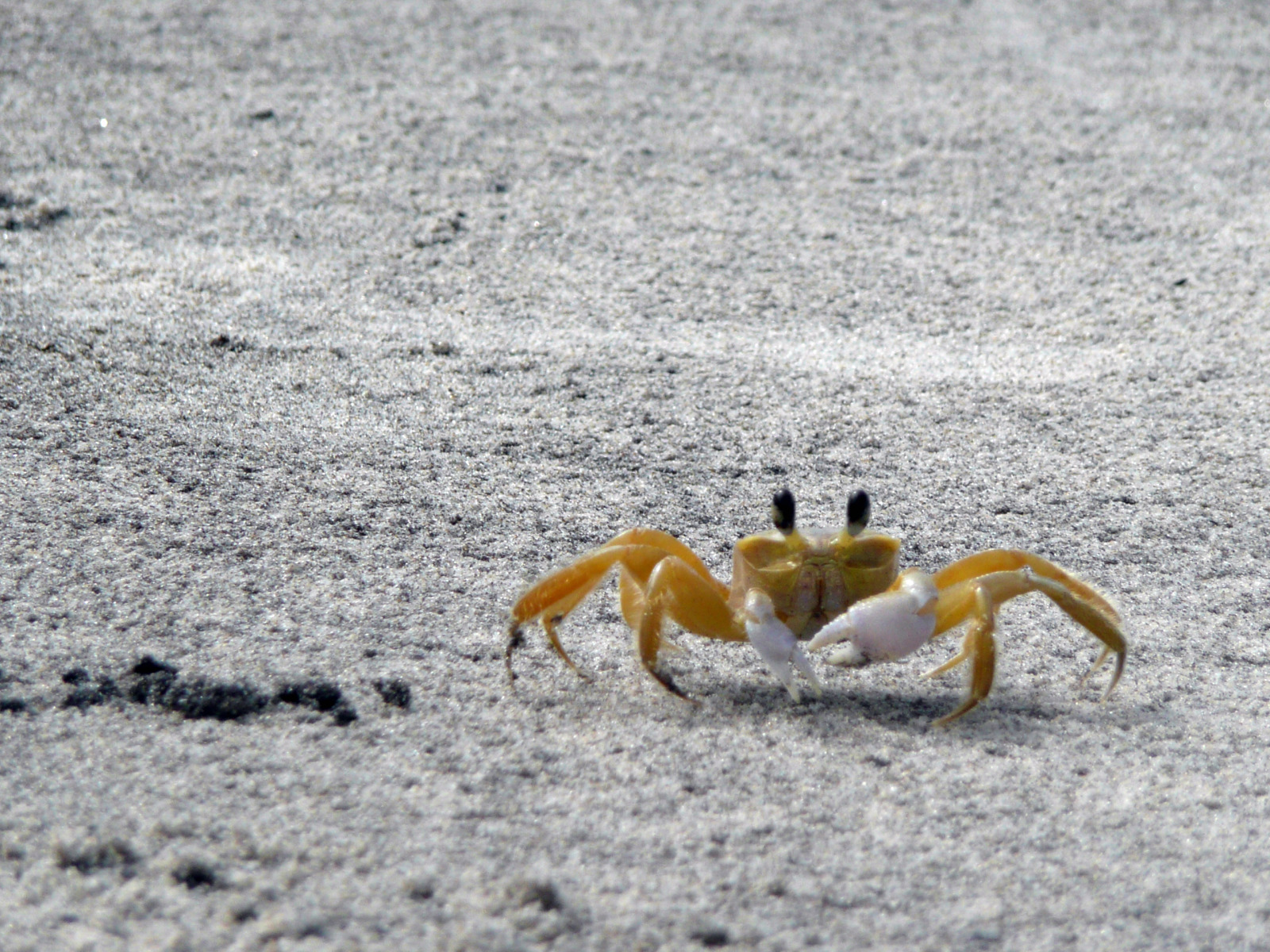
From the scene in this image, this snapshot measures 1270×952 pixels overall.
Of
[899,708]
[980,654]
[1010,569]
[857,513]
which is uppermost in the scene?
[857,513]

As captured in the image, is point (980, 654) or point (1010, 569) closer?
point (980, 654)

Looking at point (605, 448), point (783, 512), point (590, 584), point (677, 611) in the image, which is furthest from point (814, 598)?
point (605, 448)

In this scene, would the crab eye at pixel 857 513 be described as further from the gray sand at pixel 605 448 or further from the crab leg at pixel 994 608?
the gray sand at pixel 605 448

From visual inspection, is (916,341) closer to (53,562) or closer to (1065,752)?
(1065,752)

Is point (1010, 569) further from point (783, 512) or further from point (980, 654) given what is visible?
point (783, 512)

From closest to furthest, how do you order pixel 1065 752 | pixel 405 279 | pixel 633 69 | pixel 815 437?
pixel 1065 752
pixel 815 437
pixel 405 279
pixel 633 69

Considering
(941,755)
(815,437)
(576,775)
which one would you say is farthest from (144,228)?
(941,755)

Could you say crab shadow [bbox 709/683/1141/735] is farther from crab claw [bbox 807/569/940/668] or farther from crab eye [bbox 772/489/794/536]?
crab eye [bbox 772/489/794/536]

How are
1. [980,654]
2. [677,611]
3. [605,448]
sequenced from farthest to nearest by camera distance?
[605,448]
[677,611]
[980,654]
